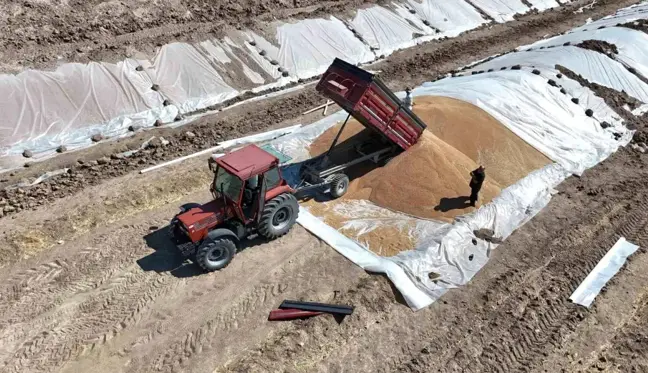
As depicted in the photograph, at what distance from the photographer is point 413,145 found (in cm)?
1324

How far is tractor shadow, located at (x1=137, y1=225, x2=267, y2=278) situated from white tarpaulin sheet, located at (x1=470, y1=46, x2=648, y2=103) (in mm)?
12860

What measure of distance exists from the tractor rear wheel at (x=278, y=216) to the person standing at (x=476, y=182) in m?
4.40

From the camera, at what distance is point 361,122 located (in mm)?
12477

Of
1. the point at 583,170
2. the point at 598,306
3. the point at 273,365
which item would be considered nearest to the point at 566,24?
the point at 583,170

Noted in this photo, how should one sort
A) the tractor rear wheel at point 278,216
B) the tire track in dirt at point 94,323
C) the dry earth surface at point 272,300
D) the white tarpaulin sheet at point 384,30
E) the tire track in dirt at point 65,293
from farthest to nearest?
the white tarpaulin sheet at point 384,30 → the tractor rear wheel at point 278,216 → the tire track in dirt at point 65,293 → the dry earth surface at point 272,300 → the tire track in dirt at point 94,323

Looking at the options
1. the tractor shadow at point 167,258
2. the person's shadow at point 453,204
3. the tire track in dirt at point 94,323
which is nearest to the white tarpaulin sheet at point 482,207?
the person's shadow at point 453,204

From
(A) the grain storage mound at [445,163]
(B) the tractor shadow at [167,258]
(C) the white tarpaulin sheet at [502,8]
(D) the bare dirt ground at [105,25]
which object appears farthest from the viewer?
(C) the white tarpaulin sheet at [502,8]

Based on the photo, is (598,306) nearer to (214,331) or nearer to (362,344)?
(362,344)

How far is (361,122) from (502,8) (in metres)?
19.4

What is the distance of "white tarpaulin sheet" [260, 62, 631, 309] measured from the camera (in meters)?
10.5

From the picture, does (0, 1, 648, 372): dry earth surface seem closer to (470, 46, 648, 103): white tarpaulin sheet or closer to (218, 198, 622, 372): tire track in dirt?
(218, 198, 622, 372): tire track in dirt

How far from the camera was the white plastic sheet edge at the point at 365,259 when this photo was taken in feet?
32.6

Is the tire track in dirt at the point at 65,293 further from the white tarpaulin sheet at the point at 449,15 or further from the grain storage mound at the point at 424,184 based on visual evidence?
the white tarpaulin sheet at the point at 449,15

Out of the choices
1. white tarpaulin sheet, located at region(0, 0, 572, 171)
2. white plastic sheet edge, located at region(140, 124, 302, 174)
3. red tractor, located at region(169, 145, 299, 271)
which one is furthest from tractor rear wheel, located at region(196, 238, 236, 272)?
white tarpaulin sheet, located at region(0, 0, 572, 171)
